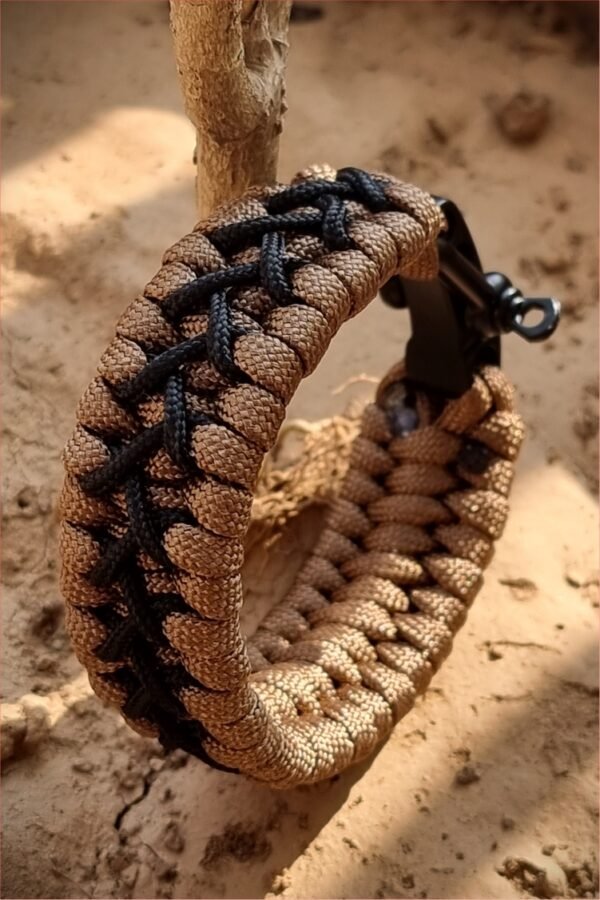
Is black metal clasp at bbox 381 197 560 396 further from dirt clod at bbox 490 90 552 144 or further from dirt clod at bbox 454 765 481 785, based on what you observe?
dirt clod at bbox 490 90 552 144

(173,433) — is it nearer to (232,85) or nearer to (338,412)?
(232,85)

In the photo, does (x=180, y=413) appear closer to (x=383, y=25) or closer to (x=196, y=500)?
(x=196, y=500)

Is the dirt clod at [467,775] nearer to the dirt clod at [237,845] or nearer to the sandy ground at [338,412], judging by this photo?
the sandy ground at [338,412]

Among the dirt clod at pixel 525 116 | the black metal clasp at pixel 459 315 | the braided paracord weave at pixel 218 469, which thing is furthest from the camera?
the dirt clod at pixel 525 116

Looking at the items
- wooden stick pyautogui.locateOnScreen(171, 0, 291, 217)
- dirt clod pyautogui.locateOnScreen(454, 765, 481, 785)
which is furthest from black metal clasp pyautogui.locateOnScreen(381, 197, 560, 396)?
dirt clod pyautogui.locateOnScreen(454, 765, 481, 785)

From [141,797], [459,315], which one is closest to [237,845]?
[141,797]

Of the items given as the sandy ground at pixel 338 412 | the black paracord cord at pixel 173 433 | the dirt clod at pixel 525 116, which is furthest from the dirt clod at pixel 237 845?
the dirt clod at pixel 525 116

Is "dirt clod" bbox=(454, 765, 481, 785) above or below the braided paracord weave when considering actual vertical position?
below
